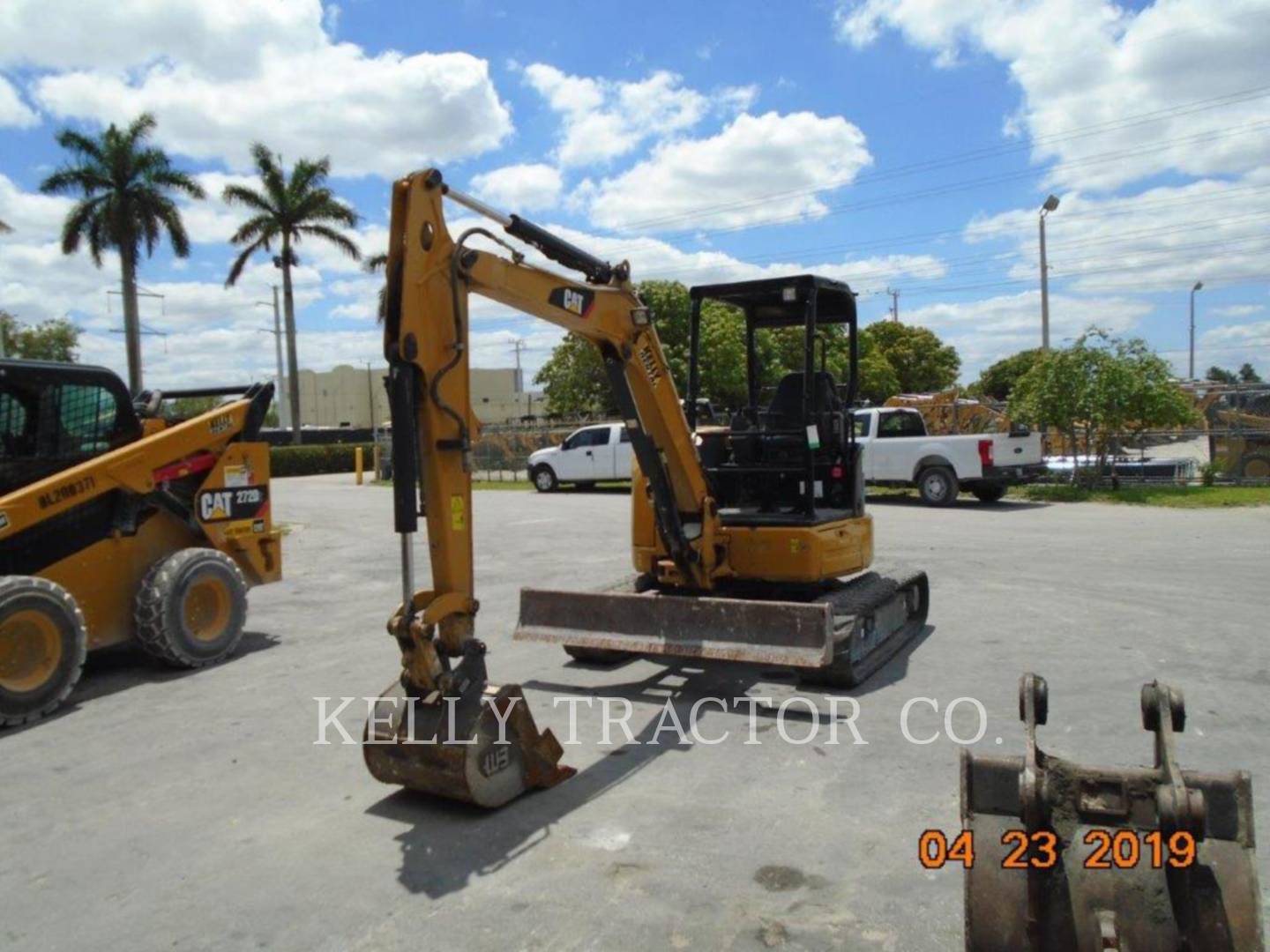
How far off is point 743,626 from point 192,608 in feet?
15.5

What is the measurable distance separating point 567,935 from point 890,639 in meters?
4.80

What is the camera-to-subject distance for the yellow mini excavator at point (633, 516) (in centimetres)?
505

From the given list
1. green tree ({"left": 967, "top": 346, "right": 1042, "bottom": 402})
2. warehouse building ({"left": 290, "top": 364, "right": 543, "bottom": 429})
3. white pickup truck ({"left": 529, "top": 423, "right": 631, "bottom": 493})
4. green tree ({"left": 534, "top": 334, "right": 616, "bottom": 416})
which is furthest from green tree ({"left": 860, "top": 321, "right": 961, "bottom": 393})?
white pickup truck ({"left": 529, "top": 423, "right": 631, "bottom": 493})

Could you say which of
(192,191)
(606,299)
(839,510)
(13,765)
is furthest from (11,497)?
(192,191)

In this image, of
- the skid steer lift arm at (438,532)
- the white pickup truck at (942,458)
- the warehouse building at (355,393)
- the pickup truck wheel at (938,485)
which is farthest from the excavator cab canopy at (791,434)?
the warehouse building at (355,393)

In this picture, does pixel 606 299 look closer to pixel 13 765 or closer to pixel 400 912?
pixel 400 912

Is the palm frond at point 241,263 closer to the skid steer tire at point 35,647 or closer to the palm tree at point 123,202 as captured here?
the palm tree at point 123,202

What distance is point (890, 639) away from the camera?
8055 mm

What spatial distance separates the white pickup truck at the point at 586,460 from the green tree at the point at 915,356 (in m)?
43.5

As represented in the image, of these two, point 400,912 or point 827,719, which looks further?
point 827,719

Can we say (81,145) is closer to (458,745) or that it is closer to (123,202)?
(123,202)

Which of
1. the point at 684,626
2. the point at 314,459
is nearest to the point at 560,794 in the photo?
the point at 684,626

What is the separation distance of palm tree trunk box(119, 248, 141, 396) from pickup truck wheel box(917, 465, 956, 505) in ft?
96.7

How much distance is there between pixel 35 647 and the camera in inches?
276
